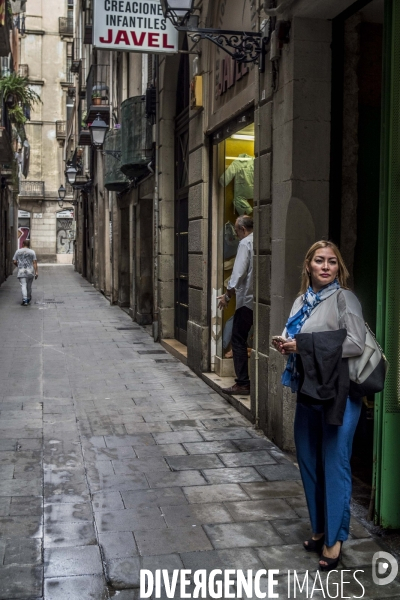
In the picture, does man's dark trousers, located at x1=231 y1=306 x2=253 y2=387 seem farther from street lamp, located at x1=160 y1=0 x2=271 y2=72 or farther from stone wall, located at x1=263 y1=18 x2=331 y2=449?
street lamp, located at x1=160 y1=0 x2=271 y2=72

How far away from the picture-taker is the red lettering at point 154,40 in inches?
380

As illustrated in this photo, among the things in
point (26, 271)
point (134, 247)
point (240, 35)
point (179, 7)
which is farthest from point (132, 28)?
point (26, 271)

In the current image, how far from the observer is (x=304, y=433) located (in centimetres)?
421

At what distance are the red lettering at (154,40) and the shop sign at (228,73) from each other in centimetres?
114

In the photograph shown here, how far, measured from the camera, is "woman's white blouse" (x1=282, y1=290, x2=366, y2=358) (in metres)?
3.90

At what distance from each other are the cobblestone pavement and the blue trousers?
0.94 feet

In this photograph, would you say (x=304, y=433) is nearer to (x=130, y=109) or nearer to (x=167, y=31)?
(x=167, y=31)

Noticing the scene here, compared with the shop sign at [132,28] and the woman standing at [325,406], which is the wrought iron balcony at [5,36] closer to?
the shop sign at [132,28]

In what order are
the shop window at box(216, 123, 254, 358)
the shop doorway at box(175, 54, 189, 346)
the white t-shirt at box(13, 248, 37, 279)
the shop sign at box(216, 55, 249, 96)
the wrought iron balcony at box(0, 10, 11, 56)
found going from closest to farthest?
the shop sign at box(216, 55, 249, 96), the shop window at box(216, 123, 254, 358), the shop doorway at box(175, 54, 189, 346), the wrought iron balcony at box(0, 10, 11, 56), the white t-shirt at box(13, 248, 37, 279)

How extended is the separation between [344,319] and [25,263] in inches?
660

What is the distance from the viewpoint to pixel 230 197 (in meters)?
9.27

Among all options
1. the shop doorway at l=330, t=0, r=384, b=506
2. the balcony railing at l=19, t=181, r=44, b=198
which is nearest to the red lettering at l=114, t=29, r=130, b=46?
the shop doorway at l=330, t=0, r=384, b=506

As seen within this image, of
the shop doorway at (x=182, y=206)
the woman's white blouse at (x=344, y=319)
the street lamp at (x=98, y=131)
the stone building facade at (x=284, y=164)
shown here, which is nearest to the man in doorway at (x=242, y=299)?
the stone building facade at (x=284, y=164)

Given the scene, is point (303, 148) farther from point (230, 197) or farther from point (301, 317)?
point (230, 197)
